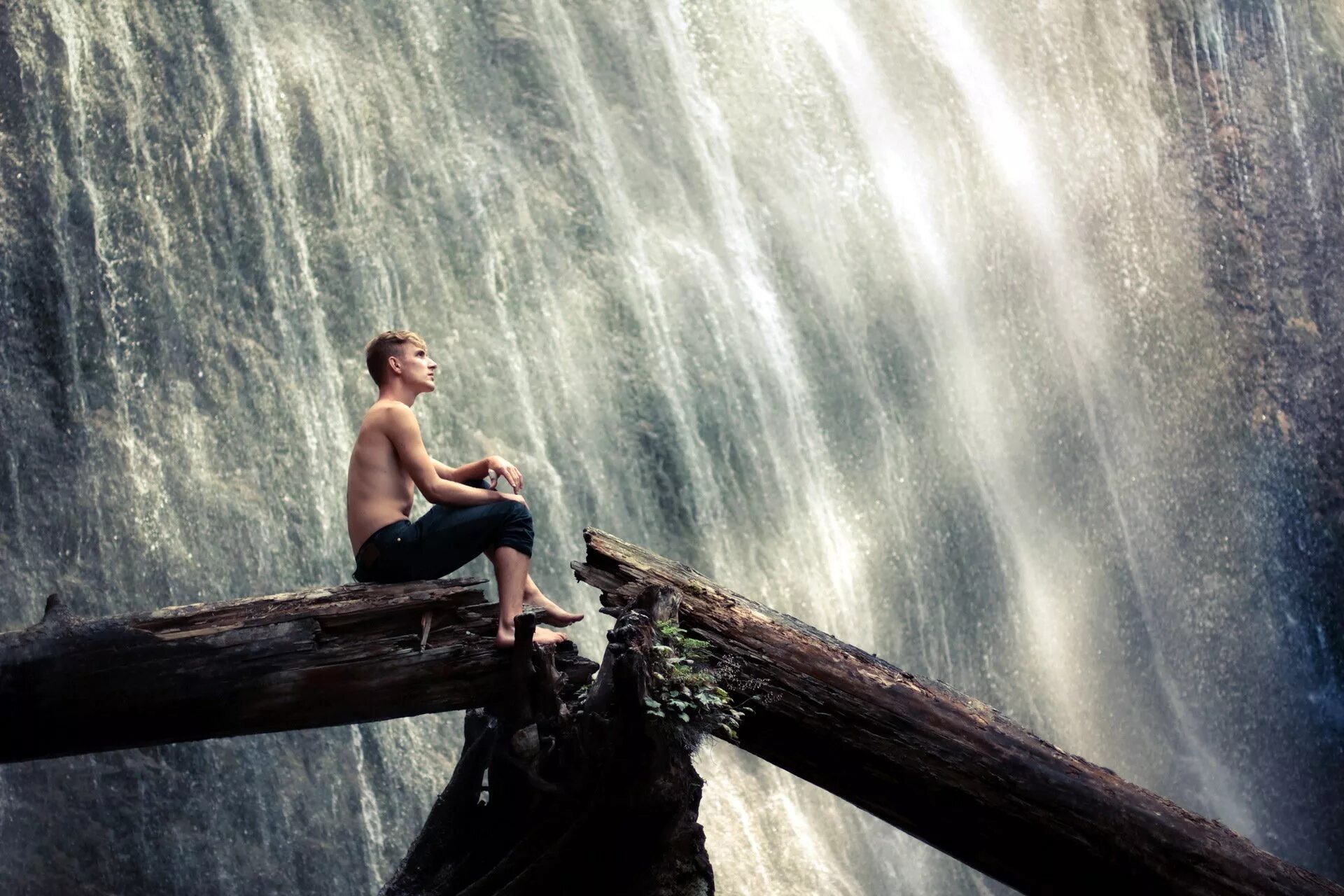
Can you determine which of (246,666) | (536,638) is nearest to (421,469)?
(536,638)

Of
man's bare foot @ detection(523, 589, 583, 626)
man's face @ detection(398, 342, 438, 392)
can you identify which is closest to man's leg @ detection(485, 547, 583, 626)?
man's bare foot @ detection(523, 589, 583, 626)

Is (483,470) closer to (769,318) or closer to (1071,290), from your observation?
(769,318)

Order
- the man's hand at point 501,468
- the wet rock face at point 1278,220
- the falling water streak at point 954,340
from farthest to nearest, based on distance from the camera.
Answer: the wet rock face at point 1278,220 → the falling water streak at point 954,340 → the man's hand at point 501,468

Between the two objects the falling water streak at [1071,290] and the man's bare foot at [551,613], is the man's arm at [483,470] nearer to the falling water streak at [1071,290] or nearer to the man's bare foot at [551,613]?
the man's bare foot at [551,613]

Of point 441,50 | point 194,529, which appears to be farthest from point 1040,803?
point 441,50

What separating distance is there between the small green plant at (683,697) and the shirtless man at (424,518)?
0.33 metres

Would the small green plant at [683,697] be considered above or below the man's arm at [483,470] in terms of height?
below

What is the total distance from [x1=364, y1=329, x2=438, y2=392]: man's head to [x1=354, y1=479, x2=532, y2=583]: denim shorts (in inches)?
21.5

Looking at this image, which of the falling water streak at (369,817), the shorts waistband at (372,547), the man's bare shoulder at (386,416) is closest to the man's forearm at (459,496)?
→ the shorts waistband at (372,547)

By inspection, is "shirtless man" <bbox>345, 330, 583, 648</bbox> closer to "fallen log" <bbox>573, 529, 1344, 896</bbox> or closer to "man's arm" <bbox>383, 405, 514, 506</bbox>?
"man's arm" <bbox>383, 405, 514, 506</bbox>

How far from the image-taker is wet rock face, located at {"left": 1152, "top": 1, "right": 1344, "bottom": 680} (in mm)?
15258

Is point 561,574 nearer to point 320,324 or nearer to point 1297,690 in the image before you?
point 320,324

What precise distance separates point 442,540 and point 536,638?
42 cm

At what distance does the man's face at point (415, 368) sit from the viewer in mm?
4750
